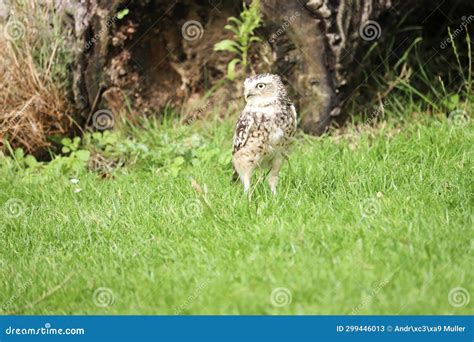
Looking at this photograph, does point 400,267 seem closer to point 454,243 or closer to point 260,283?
point 454,243

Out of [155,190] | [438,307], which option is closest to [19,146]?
[155,190]

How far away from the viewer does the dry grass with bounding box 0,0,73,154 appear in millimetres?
7168

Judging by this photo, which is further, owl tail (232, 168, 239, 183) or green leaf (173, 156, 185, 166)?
green leaf (173, 156, 185, 166)

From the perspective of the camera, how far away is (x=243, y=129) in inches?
203

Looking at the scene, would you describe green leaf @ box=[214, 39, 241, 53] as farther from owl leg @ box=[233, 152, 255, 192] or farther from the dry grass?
owl leg @ box=[233, 152, 255, 192]

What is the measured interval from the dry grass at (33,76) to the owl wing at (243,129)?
2709 mm

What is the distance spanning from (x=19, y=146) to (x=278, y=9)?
2.91 m

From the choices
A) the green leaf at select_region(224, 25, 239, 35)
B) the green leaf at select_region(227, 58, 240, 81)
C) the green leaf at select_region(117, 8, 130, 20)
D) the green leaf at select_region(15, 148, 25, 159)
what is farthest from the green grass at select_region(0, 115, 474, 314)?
the green leaf at select_region(117, 8, 130, 20)

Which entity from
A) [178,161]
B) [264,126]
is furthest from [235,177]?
[178,161]

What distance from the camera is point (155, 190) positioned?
19.1 ft

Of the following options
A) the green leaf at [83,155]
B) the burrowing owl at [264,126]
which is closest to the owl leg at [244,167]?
the burrowing owl at [264,126]

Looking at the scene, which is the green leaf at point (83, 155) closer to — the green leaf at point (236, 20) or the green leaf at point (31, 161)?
the green leaf at point (31, 161)

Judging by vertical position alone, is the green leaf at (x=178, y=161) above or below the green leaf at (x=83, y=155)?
below

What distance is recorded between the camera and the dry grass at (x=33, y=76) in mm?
7168
